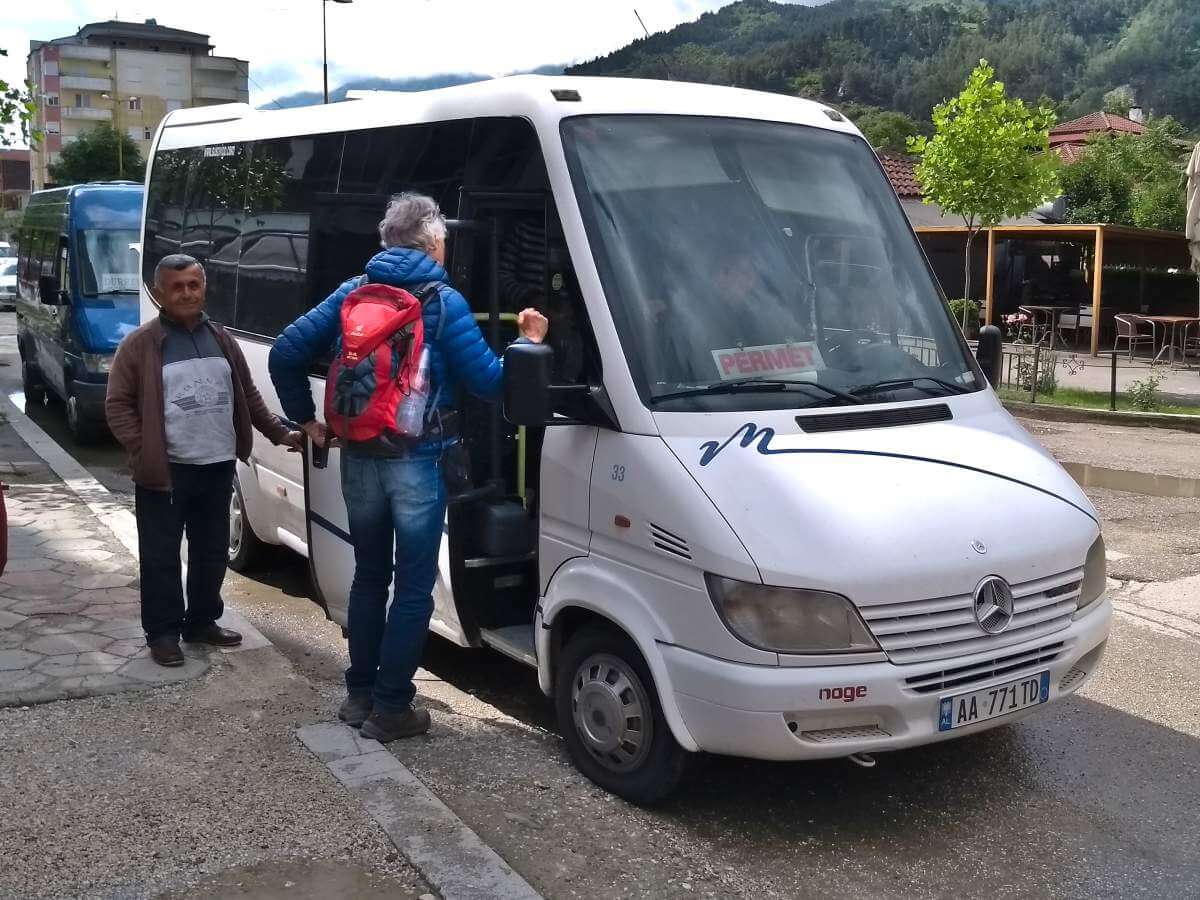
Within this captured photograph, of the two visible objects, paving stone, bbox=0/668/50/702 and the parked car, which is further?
the parked car

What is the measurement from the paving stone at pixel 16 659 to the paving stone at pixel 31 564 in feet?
5.32

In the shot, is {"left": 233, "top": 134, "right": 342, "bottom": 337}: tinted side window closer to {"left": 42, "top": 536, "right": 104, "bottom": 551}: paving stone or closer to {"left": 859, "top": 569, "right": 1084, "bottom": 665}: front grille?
{"left": 42, "top": 536, "right": 104, "bottom": 551}: paving stone

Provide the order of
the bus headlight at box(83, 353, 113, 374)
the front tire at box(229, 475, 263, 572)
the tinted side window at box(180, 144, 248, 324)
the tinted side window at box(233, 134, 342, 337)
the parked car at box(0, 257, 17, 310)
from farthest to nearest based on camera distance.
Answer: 1. the parked car at box(0, 257, 17, 310)
2. the bus headlight at box(83, 353, 113, 374)
3. the front tire at box(229, 475, 263, 572)
4. the tinted side window at box(180, 144, 248, 324)
5. the tinted side window at box(233, 134, 342, 337)

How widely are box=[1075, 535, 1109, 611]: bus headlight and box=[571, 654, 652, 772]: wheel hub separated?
1548 mm

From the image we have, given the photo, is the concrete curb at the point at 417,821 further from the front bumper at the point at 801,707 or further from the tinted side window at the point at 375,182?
the tinted side window at the point at 375,182

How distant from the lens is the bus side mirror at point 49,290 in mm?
13523

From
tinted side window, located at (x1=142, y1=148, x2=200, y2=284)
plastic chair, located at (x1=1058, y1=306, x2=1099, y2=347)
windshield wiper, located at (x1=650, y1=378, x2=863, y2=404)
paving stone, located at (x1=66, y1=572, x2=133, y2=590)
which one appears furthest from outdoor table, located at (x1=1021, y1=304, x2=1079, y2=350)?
windshield wiper, located at (x1=650, y1=378, x2=863, y2=404)

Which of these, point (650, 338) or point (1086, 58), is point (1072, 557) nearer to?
point (650, 338)

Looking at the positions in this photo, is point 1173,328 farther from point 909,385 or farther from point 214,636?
point 214,636

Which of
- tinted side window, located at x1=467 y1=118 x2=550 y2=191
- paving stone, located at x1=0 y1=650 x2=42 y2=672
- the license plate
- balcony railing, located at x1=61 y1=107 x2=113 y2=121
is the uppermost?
balcony railing, located at x1=61 y1=107 x2=113 y2=121

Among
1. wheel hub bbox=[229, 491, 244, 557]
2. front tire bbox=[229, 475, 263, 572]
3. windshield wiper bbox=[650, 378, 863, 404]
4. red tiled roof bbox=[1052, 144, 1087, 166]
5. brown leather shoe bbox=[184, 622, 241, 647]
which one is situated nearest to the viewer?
windshield wiper bbox=[650, 378, 863, 404]

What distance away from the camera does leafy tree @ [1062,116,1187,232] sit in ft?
116

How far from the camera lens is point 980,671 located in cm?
412

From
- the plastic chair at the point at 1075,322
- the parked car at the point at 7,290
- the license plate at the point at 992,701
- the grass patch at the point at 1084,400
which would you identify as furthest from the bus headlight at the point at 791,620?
the parked car at the point at 7,290
